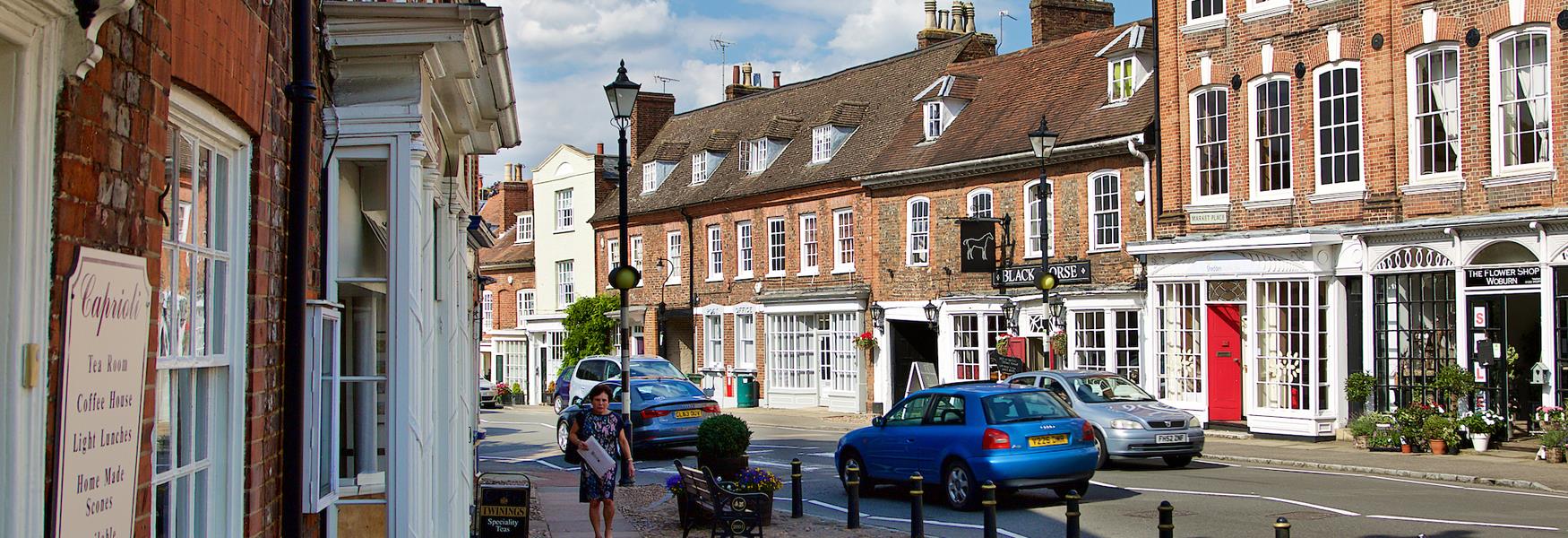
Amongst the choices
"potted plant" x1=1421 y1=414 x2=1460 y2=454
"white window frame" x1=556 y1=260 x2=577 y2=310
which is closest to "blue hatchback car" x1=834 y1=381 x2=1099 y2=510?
"potted plant" x1=1421 y1=414 x2=1460 y2=454

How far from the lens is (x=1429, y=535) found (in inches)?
511

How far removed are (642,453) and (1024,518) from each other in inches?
422

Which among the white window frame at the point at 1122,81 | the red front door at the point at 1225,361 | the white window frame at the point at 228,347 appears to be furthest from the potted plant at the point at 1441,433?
the white window frame at the point at 228,347

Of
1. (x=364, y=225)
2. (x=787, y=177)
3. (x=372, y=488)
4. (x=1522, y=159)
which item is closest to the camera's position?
(x=372, y=488)

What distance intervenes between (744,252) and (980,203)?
11057 mm

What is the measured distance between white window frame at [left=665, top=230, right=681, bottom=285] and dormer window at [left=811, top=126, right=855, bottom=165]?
6.96m

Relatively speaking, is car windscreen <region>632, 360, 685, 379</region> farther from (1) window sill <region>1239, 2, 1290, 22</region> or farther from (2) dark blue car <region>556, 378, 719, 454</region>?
(1) window sill <region>1239, 2, 1290, 22</region>

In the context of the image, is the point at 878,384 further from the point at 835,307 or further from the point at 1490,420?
the point at 1490,420

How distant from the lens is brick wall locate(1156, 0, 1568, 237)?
22047mm

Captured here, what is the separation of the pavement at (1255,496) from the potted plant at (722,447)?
1039 mm

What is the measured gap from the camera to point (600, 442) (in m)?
13.4

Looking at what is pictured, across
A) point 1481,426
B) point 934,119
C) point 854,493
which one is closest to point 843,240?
point 934,119

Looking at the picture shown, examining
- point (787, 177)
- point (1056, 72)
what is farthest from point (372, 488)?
point (787, 177)

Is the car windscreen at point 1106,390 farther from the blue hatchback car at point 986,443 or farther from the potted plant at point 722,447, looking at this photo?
the potted plant at point 722,447
